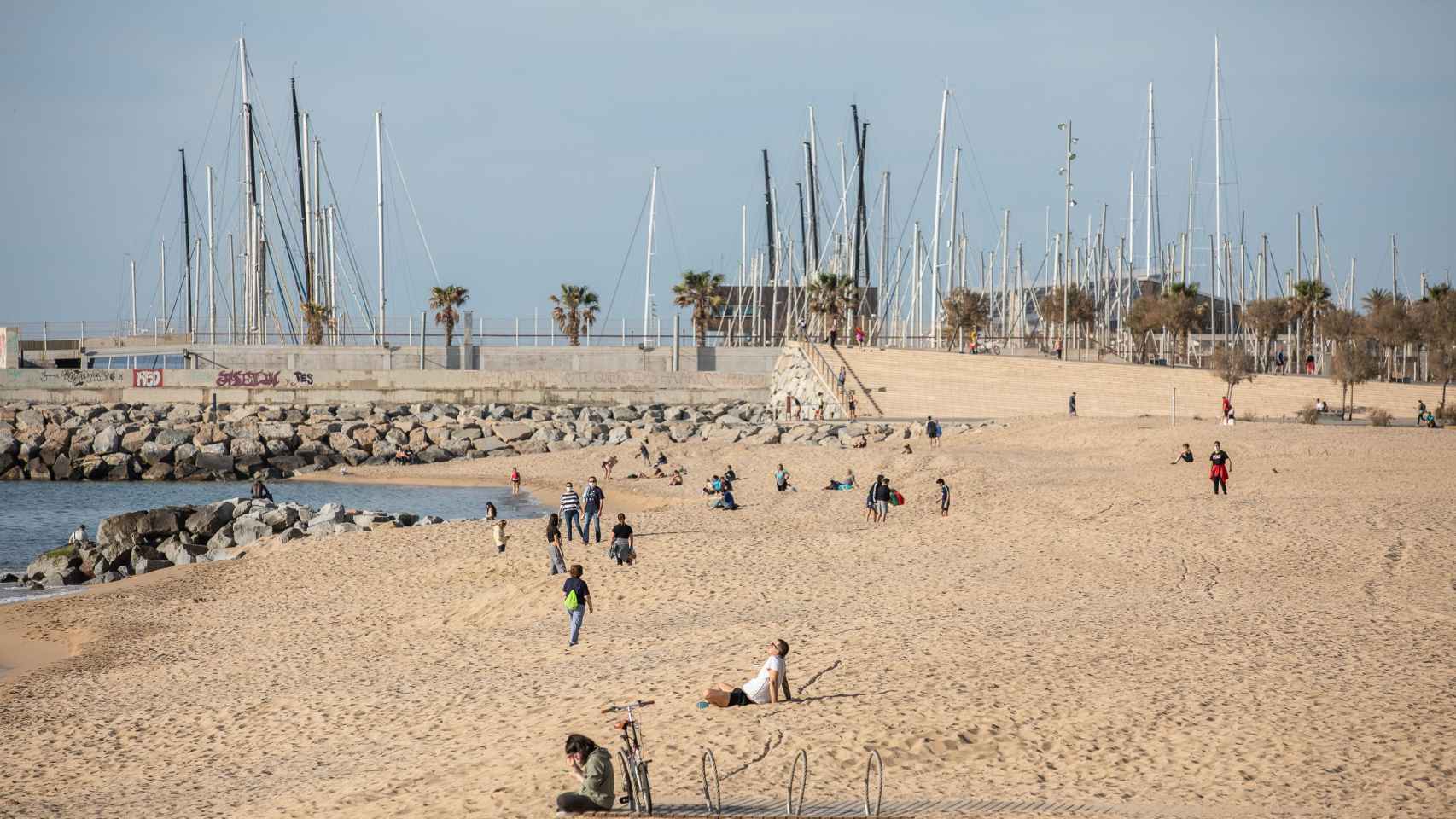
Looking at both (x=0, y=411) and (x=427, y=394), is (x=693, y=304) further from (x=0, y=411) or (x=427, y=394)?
(x=0, y=411)

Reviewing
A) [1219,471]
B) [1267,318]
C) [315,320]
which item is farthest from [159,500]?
[1267,318]

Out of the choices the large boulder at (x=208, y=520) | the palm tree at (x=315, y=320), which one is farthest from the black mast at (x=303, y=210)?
the large boulder at (x=208, y=520)

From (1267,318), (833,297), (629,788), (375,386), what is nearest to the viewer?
(629,788)

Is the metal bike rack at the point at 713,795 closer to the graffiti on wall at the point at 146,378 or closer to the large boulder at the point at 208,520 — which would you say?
the large boulder at the point at 208,520

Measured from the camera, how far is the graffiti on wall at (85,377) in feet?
219

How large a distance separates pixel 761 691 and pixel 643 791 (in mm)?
3130

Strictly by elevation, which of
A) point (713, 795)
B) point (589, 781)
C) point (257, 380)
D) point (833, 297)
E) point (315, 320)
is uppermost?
point (833, 297)

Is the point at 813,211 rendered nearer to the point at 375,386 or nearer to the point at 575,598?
the point at 375,386

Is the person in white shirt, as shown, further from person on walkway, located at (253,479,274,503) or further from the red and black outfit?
person on walkway, located at (253,479,274,503)

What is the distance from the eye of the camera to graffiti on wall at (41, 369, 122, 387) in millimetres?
66750

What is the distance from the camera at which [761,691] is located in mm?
13438

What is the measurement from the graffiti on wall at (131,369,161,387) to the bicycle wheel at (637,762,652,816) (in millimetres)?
62783

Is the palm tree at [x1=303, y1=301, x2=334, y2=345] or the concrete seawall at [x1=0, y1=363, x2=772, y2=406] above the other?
the palm tree at [x1=303, y1=301, x2=334, y2=345]

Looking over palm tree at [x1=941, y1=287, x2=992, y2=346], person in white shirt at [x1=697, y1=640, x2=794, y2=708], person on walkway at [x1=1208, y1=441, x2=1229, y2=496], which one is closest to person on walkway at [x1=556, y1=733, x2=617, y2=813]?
person in white shirt at [x1=697, y1=640, x2=794, y2=708]
